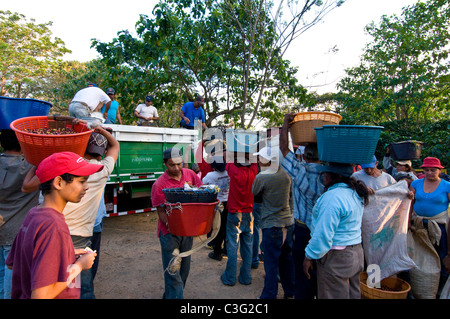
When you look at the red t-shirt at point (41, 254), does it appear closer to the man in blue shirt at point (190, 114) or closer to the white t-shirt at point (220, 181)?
the white t-shirt at point (220, 181)

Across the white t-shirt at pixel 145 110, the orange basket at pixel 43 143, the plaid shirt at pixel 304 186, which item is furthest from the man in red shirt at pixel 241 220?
the white t-shirt at pixel 145 110

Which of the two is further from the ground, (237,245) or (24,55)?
(24,55)

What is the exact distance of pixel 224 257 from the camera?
5.22 metres

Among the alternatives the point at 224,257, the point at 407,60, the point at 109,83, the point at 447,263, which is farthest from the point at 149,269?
the point at 407,60

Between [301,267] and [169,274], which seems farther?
[301,267]

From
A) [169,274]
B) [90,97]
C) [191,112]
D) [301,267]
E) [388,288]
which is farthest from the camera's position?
[191,112]

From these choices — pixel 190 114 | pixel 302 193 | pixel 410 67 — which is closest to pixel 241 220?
pixel 302 193

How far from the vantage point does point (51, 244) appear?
57.2 inches

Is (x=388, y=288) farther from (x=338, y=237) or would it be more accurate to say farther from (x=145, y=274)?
(x=145, y=274)

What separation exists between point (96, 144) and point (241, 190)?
233 centimetres

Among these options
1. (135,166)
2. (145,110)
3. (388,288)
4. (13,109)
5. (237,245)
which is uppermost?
(145,110)

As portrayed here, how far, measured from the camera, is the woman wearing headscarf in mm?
2297

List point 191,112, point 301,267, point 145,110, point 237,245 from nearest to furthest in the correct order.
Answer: point 301,267
point 237,245
point 191,112
point 145,110

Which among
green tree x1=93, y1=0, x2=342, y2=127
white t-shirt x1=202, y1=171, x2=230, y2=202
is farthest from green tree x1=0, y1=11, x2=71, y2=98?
white t-shirt x1=202, y1=171, x2=230, y2=202
